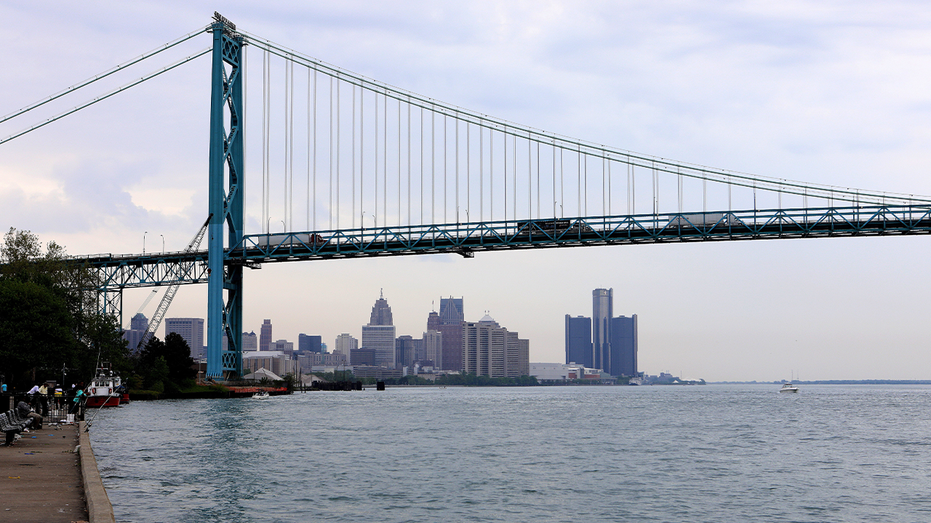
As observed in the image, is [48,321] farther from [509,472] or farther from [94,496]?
[94,496]

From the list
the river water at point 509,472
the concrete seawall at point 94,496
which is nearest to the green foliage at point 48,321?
the river water at point 509,472

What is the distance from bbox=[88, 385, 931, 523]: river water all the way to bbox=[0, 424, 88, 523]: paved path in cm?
158

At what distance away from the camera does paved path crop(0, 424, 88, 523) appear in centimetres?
1563

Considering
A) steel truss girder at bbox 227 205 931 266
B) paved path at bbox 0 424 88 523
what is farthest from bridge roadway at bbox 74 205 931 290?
paved path at bbox 0 424 88 523

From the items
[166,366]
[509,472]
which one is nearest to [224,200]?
[166,366]

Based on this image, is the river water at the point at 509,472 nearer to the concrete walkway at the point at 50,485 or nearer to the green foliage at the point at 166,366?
the concrete walkway at the point at 50,485

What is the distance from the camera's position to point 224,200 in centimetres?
9138

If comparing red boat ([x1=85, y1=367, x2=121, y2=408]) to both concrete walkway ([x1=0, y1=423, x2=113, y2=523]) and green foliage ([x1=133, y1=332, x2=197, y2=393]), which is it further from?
concrete walkway ([x1=0, y1=423, x2=113, y2=523])

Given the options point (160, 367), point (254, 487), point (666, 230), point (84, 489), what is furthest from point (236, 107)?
point (84, 489)

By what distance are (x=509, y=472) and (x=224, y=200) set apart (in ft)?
225

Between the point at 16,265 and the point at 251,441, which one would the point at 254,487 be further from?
the point at 16,265

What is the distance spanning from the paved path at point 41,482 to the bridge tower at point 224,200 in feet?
203

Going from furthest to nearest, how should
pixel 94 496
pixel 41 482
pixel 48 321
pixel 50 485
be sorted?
pixel 48 321, pixel 41 482, pixel 50 485, pixel 94 496

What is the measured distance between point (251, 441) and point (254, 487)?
607 inches
